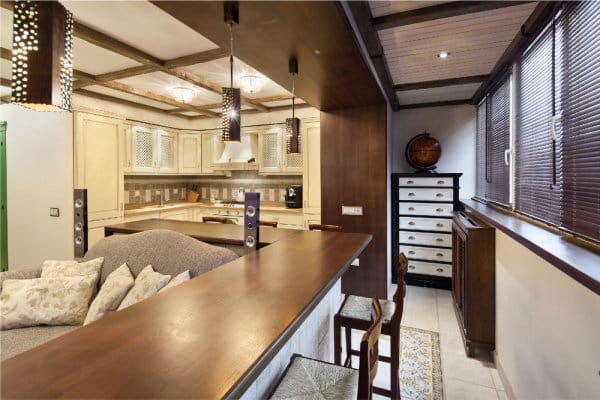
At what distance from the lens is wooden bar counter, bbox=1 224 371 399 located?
25.3 inches

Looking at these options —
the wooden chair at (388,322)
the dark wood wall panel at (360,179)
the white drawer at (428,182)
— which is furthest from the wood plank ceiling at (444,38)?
the wooden chair at (388,322)

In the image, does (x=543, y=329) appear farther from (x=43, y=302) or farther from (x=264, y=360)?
(x=43, y=302)

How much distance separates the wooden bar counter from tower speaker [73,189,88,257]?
174 cm

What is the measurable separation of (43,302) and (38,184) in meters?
2.92

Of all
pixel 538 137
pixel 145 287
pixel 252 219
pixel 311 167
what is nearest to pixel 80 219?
pixel 145 287

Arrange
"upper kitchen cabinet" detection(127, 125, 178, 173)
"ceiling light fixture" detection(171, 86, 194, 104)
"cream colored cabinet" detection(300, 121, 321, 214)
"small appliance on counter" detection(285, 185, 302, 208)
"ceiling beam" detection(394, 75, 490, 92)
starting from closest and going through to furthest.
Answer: "ceiling beam" detection(394, 75, 490, 92) < "ceiling light fixture" detection(171, 86, 194, 104) < "cream colored cabinet" detection(300, 121, 321, 214) < "upper kitchen cabinet" detection(127, 125, 178, 173) < "small appliance on counter" detection(285, 185, 302, 208)

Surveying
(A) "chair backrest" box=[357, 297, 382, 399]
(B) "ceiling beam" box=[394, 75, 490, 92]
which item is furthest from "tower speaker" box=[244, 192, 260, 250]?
(B) "ceiling beam" box=[394, 75, 490, 92]

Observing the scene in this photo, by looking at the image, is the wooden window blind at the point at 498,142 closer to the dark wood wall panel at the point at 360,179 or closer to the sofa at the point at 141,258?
the dark wood wall panel at the point at 360,179

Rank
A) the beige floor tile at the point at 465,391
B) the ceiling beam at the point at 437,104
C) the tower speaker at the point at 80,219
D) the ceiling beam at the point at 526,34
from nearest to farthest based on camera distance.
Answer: the ceiling beam at the point at 526,34 < the beige floor tile at the point at 465,391 < the tower speaker at the point at 80,219 < the ceiling beam at the point at 437,104

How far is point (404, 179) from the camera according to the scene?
3.92 meters

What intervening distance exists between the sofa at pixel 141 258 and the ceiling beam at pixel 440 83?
2704 mm

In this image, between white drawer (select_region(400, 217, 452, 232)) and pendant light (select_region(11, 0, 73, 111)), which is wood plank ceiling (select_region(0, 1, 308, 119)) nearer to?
pendant light (select_region(11, 0, 73, 111))

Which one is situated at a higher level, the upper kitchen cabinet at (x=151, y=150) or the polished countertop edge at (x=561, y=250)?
the upper kitchen cabinet at (x=151, y=150)

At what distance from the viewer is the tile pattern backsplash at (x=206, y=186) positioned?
539 centimetres
